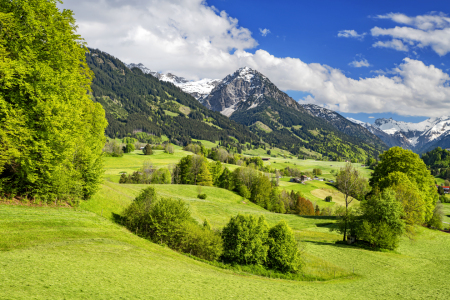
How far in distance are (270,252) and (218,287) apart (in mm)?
16641

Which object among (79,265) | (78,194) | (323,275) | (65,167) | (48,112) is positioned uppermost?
(48,112)

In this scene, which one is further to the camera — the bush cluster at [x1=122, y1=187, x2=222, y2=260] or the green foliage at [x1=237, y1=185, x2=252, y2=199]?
the green foliage at [x1=237, y1=185, x2=252, y2=199]

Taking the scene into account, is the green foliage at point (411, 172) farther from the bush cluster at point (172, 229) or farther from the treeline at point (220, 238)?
the bush cluster at point (172, 229)

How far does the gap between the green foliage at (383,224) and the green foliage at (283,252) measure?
15.4 m

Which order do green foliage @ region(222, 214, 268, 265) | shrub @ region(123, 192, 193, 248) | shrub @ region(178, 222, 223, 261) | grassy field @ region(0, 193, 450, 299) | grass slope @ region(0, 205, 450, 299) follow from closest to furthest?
grass slope @ region(0, 205, 450, 299)
grassy field @ region(0, 193, 450, 299)
shrub @ region(178, 222, 223, 261)
shrub @ region(123, 192, 193, 248)
green foliage @ region(222, 214, 268, 265)

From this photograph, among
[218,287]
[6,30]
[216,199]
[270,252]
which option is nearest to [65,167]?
[6,30]

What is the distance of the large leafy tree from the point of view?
23.5m

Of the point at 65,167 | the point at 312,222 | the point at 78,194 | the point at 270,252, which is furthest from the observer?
the point at 312,222

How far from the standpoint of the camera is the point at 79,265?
17.3 meters

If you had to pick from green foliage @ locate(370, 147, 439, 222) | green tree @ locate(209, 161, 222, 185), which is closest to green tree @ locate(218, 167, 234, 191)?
green tree @ locate(209, 161, 222, 185)

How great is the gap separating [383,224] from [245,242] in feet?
81.7

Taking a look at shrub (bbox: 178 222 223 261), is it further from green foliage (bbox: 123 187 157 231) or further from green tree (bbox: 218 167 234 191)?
green tree (bbox: 218 167 234 191)

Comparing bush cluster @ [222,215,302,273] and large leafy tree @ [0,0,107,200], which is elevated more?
large leafy tree @ [0,0,107,200]

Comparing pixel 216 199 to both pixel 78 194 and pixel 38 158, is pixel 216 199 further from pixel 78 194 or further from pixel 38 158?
pixel 38 158
